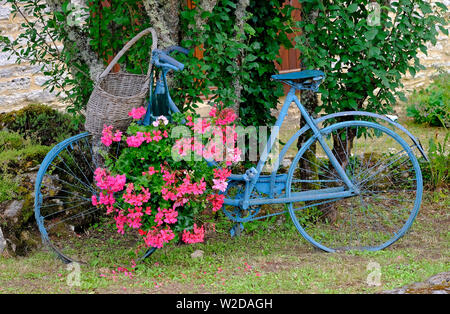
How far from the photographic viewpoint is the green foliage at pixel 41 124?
525 cm

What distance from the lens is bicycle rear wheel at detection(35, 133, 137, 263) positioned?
4156 millimetres

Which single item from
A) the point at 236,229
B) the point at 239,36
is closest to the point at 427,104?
the point at 239,36

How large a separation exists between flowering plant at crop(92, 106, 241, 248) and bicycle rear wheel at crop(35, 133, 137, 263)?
0.62m

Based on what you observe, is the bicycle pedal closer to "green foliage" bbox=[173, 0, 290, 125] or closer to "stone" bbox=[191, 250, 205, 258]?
"stone" bbox=[191, 250, 205, 258]

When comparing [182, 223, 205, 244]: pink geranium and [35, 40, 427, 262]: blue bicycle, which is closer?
[182, 223, 205, 244]: pink geranium

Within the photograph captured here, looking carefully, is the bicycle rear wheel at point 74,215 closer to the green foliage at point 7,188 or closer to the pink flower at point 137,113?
the green foliage at point 7,188

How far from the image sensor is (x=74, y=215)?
4430 mm

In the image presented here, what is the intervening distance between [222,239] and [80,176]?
1335 mm

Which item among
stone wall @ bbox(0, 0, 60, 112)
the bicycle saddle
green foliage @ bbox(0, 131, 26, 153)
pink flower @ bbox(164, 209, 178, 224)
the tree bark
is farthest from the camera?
stone wall @ bbox(0, 0, 60, 112)

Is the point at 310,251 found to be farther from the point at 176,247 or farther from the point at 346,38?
the point at 346,38

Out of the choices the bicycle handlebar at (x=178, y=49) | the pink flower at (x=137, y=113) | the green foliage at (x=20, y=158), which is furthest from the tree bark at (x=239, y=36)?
the green foliage at (x=20, y=158)

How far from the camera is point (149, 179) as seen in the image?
3.47m

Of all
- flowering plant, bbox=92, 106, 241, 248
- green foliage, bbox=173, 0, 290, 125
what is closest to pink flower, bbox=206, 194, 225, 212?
flowering plant, bbox=92, 106, 241, 248
